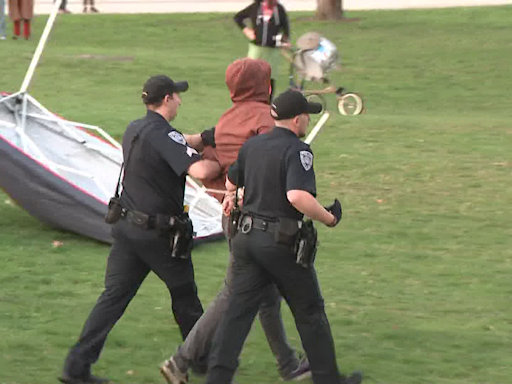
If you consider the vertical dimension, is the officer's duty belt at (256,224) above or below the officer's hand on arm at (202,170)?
below

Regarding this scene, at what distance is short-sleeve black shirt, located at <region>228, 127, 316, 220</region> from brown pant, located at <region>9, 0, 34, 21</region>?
18.1 meters

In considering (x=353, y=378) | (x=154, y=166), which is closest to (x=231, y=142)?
(x=154, y=166)

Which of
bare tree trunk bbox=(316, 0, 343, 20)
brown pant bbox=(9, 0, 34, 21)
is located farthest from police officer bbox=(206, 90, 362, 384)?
bare tree trunk bbox=(316, 0, 343, 20)

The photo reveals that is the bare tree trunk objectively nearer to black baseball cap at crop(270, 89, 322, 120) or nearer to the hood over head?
the hood over head

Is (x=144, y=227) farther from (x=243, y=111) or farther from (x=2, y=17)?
(x=2, y=17)

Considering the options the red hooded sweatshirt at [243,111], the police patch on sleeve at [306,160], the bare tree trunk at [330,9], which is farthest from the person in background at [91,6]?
the police patch on sleeve at [306,160]

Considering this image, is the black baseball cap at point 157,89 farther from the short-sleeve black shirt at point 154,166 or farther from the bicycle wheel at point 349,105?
the bicycle wheel at point 349,105

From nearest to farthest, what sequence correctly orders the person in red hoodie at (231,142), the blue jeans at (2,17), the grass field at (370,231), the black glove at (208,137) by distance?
1. the person in red hoodie at (231,142)
2. the black glove at (208,137)
3. the grass field at (370,231)
4. the blue jeans at (2,17)

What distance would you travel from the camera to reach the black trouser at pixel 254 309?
6.89 metres

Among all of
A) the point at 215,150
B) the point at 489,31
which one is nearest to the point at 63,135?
the point at 215,150

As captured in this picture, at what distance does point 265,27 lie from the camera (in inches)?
698

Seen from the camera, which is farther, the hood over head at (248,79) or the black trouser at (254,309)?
the hood over head at (248,79)

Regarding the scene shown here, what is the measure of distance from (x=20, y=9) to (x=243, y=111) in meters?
18.0

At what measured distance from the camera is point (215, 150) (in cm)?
755
